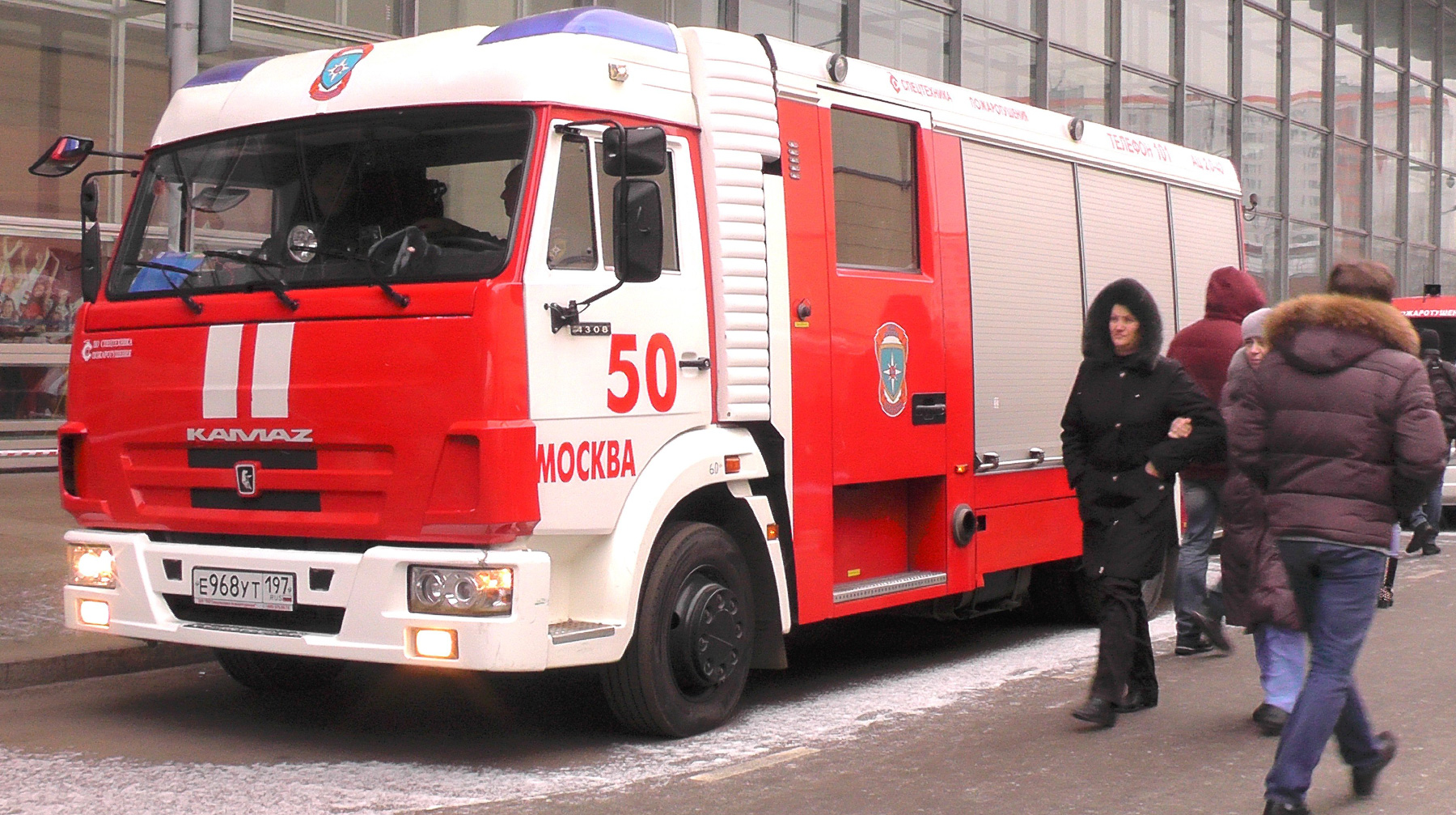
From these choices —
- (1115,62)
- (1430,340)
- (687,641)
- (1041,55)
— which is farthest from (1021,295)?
(1115,62)

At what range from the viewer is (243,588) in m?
5.93

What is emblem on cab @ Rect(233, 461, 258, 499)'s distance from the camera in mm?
5934

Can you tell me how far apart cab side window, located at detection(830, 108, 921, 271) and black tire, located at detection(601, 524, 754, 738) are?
1.61m

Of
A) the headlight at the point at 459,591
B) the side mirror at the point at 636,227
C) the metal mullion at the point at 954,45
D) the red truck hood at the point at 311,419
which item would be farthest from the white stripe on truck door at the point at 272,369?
the metal mullion at the point at 954,45

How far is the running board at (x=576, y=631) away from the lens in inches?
222

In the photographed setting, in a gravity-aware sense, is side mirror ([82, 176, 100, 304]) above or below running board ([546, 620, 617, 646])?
above

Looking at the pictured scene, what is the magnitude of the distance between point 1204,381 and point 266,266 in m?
4.68

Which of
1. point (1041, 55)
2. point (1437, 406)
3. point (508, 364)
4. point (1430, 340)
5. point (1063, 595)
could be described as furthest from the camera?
point (1041, 55)

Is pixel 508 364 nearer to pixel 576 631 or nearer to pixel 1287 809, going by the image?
pixel 576 631

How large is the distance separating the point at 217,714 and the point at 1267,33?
25973mm

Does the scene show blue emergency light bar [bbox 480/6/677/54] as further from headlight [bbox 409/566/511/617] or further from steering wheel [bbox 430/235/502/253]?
headlight [bbox 409/566/511/617]

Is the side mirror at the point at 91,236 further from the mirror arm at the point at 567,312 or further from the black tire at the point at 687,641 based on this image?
the black tire at the point at 687,641

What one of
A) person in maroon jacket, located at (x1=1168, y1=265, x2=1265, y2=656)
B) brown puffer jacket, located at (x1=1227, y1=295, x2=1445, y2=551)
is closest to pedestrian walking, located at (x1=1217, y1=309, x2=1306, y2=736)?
brown puffer jacket, located at (x1=1227, y1=295, x2=1445, y2=551)

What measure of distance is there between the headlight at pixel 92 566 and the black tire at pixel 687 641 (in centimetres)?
193
